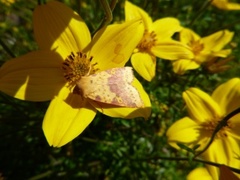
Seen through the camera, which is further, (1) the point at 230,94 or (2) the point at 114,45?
(1) the point at 230,94

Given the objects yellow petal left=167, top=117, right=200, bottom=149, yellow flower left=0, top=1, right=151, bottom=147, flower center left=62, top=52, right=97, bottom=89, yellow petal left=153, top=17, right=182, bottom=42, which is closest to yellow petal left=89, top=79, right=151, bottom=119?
yellow flower left=0, top=1, right=151, bottom=147

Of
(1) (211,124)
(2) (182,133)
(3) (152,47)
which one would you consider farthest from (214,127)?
(3) (152,47)

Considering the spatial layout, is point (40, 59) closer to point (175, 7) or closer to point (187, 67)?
point (187, 67)

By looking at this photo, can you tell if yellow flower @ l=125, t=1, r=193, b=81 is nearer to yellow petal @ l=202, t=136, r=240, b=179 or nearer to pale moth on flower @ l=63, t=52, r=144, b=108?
pale moth on flower @ l=63, t=52, r=144, b=108

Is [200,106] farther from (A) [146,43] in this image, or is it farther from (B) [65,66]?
(B) [65,66]

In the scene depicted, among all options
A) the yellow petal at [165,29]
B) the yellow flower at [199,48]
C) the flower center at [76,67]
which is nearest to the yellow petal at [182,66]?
the yellow flower at [199,48]

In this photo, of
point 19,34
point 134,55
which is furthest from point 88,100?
point 19,34
